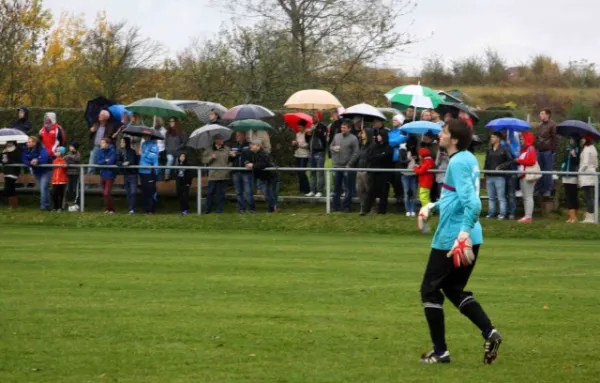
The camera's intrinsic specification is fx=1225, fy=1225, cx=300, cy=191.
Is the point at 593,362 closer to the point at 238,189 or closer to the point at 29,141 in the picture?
the point at 238,189

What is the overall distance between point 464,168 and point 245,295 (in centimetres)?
496

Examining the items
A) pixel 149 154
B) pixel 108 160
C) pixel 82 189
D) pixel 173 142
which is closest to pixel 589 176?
pixel 173 142

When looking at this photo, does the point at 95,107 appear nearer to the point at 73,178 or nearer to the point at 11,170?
the point at 11,170

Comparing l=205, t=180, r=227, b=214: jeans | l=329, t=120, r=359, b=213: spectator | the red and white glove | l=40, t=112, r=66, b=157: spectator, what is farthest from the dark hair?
l=40, t=112, r=66, b=157: spectator

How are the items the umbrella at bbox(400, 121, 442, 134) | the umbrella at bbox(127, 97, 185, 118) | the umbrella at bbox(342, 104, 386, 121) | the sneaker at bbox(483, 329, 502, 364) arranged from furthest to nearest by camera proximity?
the umbrella at bbox(127, 97, 185, 118) → the umbrella at bbox(342, 104, 386, 121) → the umbrella at bbox(400, 121, 442, 134) → the sneaker at bbox(483, 329, 502, 364)

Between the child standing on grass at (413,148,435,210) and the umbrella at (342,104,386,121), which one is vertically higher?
the umbrella at (342,104,386,121)

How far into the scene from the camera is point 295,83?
3794 centimetres

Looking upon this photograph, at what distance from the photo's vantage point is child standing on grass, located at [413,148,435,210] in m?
24.0

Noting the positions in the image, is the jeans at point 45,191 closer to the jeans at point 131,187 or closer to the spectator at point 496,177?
the jeans at point 131,187

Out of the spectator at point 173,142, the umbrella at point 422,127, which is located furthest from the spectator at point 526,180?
the spectator at point 173,142

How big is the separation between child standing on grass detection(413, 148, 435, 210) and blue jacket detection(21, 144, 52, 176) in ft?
27.6

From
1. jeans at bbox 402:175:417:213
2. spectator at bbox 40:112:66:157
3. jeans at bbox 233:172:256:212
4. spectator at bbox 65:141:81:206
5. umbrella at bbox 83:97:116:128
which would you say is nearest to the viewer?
jeans at bbox 402:175:417:213

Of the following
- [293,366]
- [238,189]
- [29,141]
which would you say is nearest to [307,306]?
[293,366]

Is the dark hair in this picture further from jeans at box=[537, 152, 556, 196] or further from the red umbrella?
the red umbrella
